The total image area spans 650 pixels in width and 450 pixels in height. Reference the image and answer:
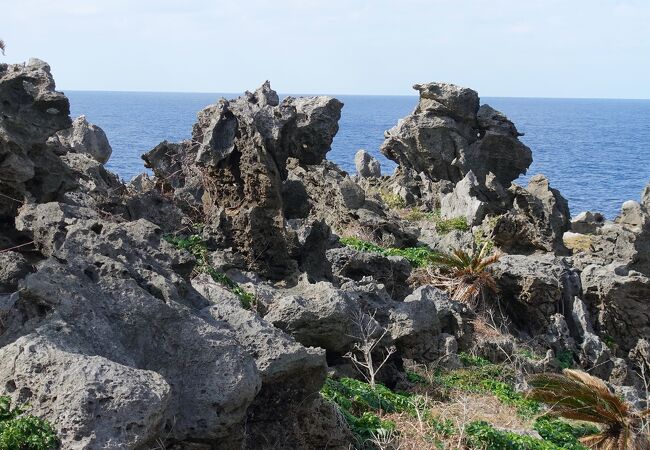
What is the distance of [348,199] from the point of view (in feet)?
78.8

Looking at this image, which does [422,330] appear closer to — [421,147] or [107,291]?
[107,291]

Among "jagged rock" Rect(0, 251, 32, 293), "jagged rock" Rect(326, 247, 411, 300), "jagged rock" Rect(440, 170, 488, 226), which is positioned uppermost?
"jagged rock" Rect(0, 251, 32, 293)

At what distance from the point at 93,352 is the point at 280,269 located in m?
8.16

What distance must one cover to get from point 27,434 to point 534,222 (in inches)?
851

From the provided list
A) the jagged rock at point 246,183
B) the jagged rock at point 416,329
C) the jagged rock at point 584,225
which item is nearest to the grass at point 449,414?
the jagged rock at point 416,329

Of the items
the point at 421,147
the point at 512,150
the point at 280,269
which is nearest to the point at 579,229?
the point at 512,150

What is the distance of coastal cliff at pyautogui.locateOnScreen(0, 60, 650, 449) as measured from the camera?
22.0 feet

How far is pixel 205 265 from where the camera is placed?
13703mm

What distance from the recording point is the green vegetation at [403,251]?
63.8 ft

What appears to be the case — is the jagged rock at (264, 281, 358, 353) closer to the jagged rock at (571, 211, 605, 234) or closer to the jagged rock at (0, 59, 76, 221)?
the jagged rock at (0, 59, 76, 221)

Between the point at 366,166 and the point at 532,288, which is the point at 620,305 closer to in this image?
the point at 532,288

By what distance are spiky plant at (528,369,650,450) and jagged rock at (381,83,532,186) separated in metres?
19.4

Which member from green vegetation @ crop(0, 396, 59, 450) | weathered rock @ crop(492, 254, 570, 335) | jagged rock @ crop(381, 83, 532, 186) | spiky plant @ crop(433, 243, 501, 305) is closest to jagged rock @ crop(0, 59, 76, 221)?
green vegetation @ crop(0, 396, 59, 450)

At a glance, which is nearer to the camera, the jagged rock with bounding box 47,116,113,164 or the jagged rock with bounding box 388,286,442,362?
the jagged rock with bounding box 388,286,442,362
